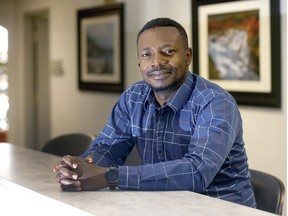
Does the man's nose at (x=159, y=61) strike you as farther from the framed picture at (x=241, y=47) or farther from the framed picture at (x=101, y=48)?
the framed picture at (x=101, y=48)

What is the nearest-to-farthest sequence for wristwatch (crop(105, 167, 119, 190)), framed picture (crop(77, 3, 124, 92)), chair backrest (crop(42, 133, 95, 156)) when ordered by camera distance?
1. wristwatch (crop(105, 167, 119, 190))
2. chair backrest (crop(42, 133, 95, 156))
3. framed picture (crop(77, 3, 124, 92))

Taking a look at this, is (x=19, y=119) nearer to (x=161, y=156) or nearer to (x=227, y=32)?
(x=227, y=32)

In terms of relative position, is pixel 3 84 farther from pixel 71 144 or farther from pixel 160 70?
pixel 160 70

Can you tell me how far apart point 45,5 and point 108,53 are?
1404 mm

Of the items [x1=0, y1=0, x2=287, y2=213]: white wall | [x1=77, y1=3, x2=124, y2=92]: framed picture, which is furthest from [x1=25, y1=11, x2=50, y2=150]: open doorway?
[x1=77, y1=3, x2=124, y2=92]: framed picture

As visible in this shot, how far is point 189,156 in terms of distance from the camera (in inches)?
54.6

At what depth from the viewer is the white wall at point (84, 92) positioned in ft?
9.46

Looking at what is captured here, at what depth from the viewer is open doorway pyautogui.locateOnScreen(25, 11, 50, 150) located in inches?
228

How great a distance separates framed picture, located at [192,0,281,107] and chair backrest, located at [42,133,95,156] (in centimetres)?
112

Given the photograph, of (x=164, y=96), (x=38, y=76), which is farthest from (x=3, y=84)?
(x=164, y=96)

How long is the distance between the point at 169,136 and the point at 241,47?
5.21ft

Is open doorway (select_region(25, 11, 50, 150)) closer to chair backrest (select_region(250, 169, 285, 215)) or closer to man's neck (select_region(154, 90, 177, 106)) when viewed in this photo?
man's neck (select_region(154, 90, 177, 106))

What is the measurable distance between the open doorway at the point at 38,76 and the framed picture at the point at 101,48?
1.22 meters

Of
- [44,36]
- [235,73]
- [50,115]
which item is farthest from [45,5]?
[235,73]
